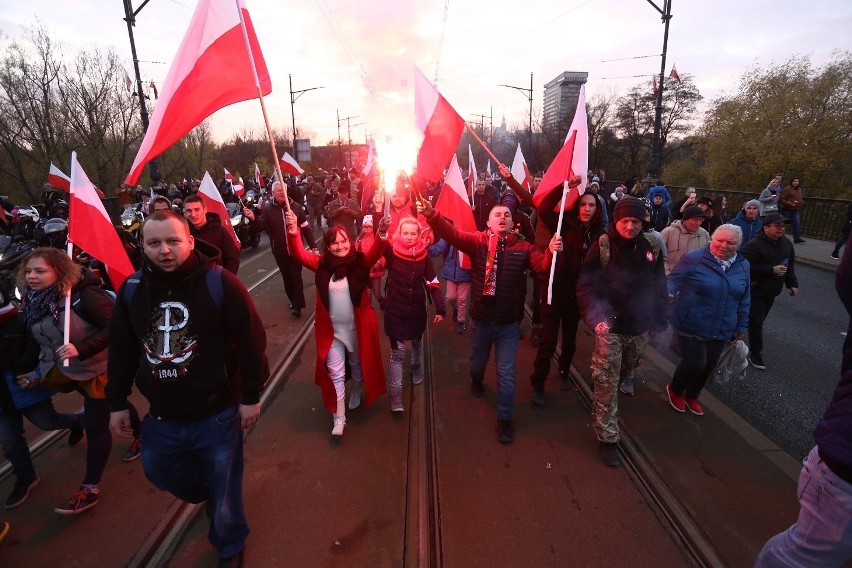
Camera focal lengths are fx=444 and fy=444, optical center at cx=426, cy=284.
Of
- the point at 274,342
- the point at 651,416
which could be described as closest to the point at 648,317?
the point at 651,416

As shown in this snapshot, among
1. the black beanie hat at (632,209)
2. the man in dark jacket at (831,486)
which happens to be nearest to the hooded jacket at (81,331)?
the black beanie hat at (632,209)

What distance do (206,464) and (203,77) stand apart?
2.39 meters

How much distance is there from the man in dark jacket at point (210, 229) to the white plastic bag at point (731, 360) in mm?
5102

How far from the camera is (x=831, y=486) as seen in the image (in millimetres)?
1734

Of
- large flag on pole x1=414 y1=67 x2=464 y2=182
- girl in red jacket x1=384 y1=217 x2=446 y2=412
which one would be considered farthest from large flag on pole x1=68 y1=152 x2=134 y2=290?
large flag on pole x1=414 y1=67 x2=464 y2=182

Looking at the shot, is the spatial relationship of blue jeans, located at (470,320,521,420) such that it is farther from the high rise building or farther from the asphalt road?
the high rise building

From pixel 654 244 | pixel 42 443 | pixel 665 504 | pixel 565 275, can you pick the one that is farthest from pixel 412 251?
pixel 42 443

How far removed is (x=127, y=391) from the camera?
8.17 feet

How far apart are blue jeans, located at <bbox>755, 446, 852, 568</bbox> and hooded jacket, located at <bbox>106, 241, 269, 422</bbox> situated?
2610 millimetres

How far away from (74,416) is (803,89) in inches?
985

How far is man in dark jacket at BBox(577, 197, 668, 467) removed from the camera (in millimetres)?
3520

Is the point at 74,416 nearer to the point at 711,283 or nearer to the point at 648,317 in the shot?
the point at 648,317

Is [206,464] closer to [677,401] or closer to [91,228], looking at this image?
[91,228]

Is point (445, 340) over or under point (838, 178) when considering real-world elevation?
under
